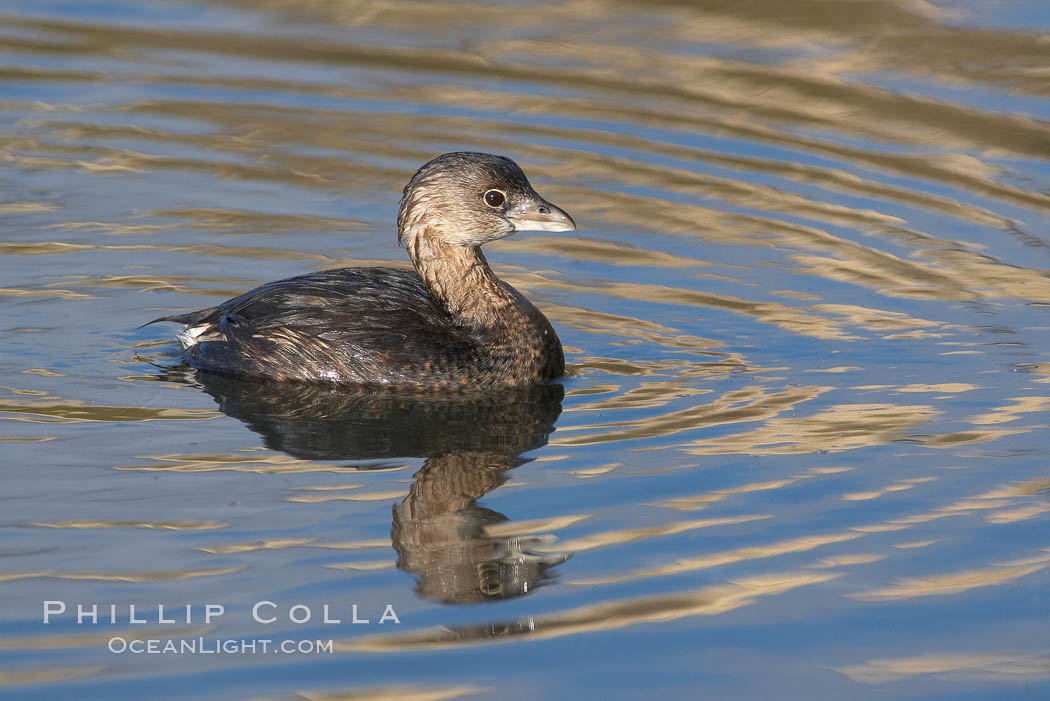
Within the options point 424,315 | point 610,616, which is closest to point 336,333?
point 424,315

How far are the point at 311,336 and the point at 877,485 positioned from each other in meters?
3.01

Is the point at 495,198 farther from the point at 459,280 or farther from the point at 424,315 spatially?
the point at 424,315

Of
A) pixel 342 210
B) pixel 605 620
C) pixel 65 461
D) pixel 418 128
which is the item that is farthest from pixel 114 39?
pixel 605 620

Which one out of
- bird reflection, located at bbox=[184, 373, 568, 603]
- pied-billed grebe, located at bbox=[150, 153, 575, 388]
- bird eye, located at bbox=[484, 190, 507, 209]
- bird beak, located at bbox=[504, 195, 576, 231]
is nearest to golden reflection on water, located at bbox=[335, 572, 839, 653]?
bird reflection, located at bbox=[184, 373, 568, 603]

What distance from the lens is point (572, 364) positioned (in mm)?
8758

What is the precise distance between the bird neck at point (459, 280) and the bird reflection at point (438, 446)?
489 millimetres

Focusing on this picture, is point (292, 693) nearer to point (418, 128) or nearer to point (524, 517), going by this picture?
point (524, 517)

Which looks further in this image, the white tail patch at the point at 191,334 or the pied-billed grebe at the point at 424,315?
the white tail patch at the point at 191,334

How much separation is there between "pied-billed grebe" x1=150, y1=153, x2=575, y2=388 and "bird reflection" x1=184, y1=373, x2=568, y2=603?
11cm

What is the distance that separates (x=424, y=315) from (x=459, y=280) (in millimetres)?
297

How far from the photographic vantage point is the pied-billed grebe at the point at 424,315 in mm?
8297

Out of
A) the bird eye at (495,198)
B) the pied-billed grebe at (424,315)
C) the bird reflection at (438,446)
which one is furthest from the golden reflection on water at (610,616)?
the bird eye at (495,198)

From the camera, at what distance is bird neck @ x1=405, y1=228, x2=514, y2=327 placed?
8.58 metres

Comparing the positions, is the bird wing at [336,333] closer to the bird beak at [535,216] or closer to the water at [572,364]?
the water at [572,364]
